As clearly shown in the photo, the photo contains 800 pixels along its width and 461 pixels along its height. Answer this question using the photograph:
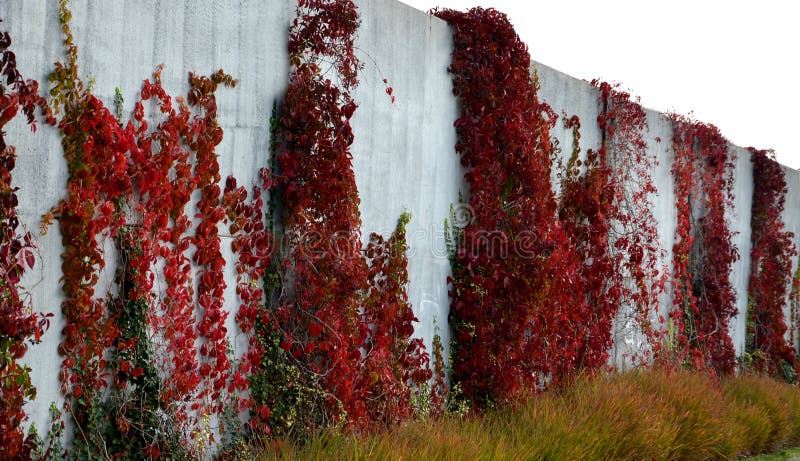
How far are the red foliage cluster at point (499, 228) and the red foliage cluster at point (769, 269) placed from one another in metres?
5.87

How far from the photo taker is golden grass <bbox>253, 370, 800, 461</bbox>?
475 centimetres

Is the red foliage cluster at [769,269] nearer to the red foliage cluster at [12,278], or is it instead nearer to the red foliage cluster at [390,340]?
the red foliage cluster at [390,340]

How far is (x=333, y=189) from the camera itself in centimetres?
520

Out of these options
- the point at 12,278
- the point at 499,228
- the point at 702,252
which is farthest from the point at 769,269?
the point at 12,278

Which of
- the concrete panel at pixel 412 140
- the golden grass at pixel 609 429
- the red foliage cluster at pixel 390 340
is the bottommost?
the golden grass at pixel 609 429

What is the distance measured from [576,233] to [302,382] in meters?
3.67

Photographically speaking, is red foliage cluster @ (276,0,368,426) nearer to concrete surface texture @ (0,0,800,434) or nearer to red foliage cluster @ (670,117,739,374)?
concrete surface texture @ (0,0,800,434)

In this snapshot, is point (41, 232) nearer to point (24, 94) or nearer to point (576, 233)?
point (24, 94)

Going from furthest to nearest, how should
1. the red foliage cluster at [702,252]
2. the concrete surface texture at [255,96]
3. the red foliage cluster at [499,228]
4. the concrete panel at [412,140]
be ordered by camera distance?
the red foliage cluster at [702,252] < the red foliage cluster at [499,228] < the concrete panel at [412,140] < the concrete surface texture at [255,96]

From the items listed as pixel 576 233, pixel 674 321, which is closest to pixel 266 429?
pixel 576 233

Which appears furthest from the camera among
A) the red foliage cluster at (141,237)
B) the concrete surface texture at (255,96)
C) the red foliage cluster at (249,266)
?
the red foliage cluster at (249,266)

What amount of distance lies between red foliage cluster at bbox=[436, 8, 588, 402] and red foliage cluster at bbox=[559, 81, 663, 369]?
3.39 feet

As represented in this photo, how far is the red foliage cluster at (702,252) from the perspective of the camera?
32.2 ft

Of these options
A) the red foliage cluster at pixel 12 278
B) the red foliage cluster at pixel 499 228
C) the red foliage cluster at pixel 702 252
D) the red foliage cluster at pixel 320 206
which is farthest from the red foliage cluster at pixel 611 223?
the red foliage cluster at pixel 12 278
